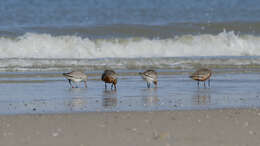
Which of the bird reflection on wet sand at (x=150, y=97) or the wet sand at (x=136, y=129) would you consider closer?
the wet sand at (x=136, y=129)

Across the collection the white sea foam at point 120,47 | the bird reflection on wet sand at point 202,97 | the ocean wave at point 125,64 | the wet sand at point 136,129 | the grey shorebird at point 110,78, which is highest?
the white sea foam at point 120,47

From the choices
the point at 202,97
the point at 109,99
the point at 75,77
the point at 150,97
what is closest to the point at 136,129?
the point at 109,99

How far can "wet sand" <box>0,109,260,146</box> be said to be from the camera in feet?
24.7

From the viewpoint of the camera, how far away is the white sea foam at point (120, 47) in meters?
22.8

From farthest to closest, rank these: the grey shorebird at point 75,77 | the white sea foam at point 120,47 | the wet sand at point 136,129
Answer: the white sea foam at point 120,47 → the grey shorebird at point 75,77 → the wet sand at point 136,129

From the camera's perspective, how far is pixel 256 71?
17156 millimetres

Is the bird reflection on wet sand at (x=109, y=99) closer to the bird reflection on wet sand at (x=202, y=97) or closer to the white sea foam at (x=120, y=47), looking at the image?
the bird reflection on wet sand at (x=202, y=97)

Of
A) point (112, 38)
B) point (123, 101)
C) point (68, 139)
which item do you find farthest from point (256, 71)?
point (68, 139)

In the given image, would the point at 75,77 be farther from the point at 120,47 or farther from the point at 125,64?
the point at 120,47

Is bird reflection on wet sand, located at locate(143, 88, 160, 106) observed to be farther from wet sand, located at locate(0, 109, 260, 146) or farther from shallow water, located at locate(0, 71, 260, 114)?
wet sand, located at locate(0, 109, 260, 146)

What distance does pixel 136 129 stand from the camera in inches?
325

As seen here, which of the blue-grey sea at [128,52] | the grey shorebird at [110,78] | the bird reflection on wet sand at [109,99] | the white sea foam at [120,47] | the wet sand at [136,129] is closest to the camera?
the wet sand at [136,129]

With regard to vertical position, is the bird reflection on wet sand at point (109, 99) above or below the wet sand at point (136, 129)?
above

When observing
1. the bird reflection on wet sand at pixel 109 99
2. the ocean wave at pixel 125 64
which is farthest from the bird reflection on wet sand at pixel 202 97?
the ocean wave at pixel 125 64
